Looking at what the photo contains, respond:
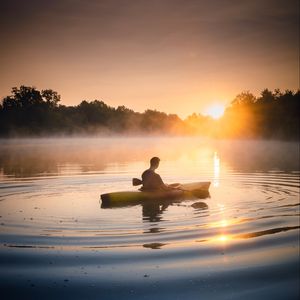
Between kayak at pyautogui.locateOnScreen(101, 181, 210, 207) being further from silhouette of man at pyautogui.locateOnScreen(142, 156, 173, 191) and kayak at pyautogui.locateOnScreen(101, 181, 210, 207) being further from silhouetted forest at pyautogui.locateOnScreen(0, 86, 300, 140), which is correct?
silhouetted forest at pyautogui.locateOnScreen(0, 86, 300, 140)

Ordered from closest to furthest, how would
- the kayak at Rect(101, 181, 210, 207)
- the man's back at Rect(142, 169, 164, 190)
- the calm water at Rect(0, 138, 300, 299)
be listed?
1. the calm water at Rect(0, 138, 300, 299)
2. the kayak at Rect(101, 181, 210, 207)
3. the man's back at Rect(142, 169, 164, 190)

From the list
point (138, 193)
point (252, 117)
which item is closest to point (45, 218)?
point (138, 193)

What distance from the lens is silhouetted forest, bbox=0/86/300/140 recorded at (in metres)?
77.4

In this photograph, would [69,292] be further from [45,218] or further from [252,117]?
[252,117]

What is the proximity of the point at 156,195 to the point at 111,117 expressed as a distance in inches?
4714

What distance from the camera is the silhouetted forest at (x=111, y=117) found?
77.4 m

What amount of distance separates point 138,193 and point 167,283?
23.5 ft

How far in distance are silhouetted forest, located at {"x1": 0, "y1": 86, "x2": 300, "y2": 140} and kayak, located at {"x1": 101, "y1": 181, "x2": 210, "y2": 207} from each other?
59.5 metres

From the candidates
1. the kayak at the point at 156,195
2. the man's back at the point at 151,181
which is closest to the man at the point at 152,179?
the man's back at the point at 151,181

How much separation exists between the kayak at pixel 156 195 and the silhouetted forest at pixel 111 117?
59518 millimetres

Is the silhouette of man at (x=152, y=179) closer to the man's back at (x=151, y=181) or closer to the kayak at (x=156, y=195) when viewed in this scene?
the man's back at (x=151, y=181)

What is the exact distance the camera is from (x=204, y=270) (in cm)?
674

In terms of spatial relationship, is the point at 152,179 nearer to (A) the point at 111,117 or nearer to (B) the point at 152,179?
(B) the point at 152,179

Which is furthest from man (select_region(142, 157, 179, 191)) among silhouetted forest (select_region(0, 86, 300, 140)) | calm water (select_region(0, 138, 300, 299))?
silhouetted forest (select_region(0, 86, 300, 140))
